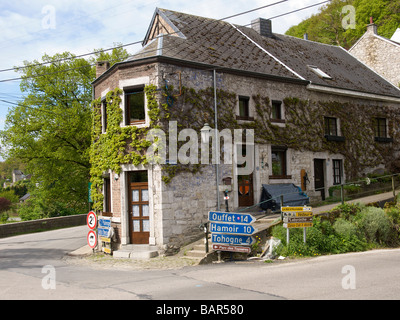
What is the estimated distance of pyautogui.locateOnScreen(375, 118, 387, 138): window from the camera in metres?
22.0

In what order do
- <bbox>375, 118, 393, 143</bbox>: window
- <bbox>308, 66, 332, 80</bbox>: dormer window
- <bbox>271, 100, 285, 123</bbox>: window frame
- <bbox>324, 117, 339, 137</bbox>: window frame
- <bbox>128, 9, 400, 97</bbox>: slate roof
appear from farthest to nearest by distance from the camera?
<bbox>375, 118, 393, 143</bbox>: window → <bbox>308, 66, 332, 80</bbox>: dormer window → <bbox>324, 117, 339, 137</bbox>: window frame → <bbox>271, 100, 285, 123</bbox>: window frame → <bbox>128, 9, 400, 97</bbox>: slate roof

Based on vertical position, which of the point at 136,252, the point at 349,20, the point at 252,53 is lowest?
the point at 136,252

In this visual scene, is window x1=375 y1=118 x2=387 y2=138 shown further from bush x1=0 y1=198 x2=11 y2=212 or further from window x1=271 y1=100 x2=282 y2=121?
bush x1=0 y1=198 x2=11 y2=212

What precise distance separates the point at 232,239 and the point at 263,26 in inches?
547

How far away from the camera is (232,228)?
1242 cm

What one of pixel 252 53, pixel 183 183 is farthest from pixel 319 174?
pixel 183 183

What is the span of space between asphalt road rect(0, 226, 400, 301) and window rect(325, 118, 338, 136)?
8.04 metres

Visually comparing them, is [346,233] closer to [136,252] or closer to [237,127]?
[237,127]

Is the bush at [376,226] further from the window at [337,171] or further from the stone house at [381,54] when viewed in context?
the stone house at [381,54]

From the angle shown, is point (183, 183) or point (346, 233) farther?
point (183, 183)

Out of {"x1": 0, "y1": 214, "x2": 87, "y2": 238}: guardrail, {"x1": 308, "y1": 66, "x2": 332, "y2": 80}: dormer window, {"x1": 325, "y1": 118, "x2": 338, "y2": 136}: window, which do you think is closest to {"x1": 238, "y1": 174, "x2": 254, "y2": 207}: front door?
{"x1": 325, "y1": 118, "x2": 338, "y2": 136}: window

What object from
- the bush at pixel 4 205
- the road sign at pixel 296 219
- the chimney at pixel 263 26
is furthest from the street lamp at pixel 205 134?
the bush at pixel 4 205

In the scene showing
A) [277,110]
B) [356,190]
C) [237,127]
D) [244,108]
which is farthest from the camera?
[356,190]
